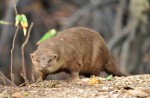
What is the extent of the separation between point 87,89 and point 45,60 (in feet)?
2.91

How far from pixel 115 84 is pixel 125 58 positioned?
7.69 metres

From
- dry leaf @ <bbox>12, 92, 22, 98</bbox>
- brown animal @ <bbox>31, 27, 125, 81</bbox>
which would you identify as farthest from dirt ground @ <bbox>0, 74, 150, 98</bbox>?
brown animal @ <bbox>31, 27, 125, 81</bbox>

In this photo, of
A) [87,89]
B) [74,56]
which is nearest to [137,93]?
[87,89]

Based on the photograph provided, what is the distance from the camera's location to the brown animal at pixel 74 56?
8.02 m

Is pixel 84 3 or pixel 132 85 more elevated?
pixel 84 3

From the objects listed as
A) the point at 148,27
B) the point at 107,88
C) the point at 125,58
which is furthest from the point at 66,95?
the point at 148,27

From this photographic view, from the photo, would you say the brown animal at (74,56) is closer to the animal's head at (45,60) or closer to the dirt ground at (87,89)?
the animal's head at (45,60)

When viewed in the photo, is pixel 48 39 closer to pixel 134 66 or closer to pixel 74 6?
pixel 134 66

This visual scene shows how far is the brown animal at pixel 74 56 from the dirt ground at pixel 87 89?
0.98ft

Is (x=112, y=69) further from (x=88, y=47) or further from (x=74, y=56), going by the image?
(x=74, y=56)

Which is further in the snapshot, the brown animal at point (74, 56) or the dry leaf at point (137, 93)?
the brown animal at point (74, 56)

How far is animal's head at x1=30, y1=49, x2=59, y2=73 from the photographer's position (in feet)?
25.8

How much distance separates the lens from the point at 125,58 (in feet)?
49.9

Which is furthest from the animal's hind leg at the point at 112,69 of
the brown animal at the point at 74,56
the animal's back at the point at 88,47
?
the animal's back at the point at 88,47
